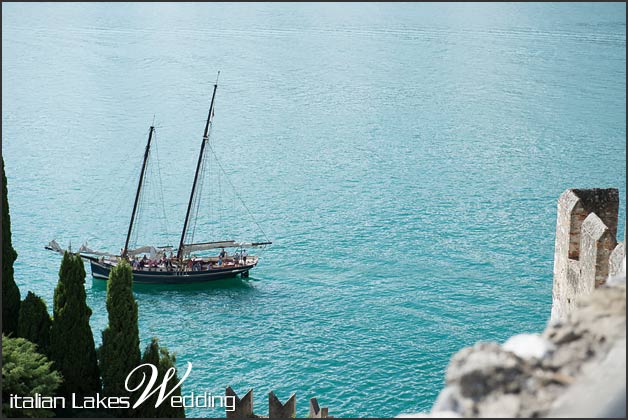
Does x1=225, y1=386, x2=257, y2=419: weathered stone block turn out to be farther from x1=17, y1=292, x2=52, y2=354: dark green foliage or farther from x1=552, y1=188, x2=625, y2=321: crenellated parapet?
x1=552, y1=188, x2=625, y2=321: crenellated parapet

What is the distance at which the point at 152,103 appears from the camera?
5600cm

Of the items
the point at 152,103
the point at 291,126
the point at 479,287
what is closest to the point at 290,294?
the point at 479,287

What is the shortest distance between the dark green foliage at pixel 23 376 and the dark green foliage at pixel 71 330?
3.62ft

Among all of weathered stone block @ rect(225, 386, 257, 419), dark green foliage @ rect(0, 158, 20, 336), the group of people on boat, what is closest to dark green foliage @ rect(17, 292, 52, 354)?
dark green foliage @ rect(0, 158, 20, 336)

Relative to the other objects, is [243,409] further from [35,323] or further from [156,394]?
[35,323]

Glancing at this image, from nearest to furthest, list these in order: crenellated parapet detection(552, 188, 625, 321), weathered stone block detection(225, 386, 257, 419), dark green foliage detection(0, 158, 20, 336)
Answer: crenellated parapet detection(552, 188, 625, 321), dark green foliage detection(0, 158, 20, 336), weathered stone block detection(225, 386, 257, 419)

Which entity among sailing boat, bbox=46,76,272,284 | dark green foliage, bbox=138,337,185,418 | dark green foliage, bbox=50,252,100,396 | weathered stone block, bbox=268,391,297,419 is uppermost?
sailing boat, bbox=46,76,272,284

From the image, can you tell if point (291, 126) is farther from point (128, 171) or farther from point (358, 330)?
point (358, 330)

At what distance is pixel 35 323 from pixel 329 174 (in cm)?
2749

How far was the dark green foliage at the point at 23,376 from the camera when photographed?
1453 cm

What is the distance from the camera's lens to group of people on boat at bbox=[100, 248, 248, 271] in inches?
1383

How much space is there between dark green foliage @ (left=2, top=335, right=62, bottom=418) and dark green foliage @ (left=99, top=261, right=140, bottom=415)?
120 centimetres

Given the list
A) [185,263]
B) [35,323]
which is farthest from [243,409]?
[185,263]

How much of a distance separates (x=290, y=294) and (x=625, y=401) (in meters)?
30.1
